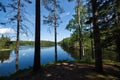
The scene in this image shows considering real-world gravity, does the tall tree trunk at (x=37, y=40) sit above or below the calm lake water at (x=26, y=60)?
above

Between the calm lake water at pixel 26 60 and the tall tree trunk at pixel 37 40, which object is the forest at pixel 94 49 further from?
the calm lake water at pixel 26 60

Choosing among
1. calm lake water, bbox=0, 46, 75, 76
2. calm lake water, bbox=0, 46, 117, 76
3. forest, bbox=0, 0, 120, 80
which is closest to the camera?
forest, bbox=0, 0, 120, 80

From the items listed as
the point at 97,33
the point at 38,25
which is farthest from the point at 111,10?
the point at 38,25

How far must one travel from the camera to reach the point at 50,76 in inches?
331

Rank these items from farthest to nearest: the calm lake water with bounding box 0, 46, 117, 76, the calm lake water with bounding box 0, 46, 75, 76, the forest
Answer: the calm lake water with bounding box 0, 46, 75, 76, the calm lake water with bounding box 0, 46, 117, 76, the forest

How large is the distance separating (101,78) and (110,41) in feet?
21.1

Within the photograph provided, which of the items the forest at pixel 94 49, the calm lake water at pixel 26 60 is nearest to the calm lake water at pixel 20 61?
the calm lake water at pixel 26 60

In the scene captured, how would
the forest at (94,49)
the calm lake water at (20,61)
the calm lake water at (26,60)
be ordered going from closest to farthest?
the forest at (94,49), the calm lake water at (26,60), the calm lake water at (20,61)

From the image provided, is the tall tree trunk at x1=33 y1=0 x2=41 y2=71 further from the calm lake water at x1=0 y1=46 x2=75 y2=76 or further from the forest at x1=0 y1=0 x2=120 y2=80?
the calm lake water at x1=0 y1=46 x2=75 y2=76

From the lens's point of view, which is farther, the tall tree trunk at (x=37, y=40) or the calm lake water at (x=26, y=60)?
the calm lake water at (x=26, y=60)

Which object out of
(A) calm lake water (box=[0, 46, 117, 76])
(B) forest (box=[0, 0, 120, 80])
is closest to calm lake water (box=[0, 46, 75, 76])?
(A) calm lake water (box=[0, 46, 117, 76])

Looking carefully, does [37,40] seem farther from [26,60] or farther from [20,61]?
[26,60]

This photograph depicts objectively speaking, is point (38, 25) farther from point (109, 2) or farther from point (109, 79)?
point (109, 2)

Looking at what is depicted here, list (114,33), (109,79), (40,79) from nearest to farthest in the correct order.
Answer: (109,79) → (40,79) → (114,33)
